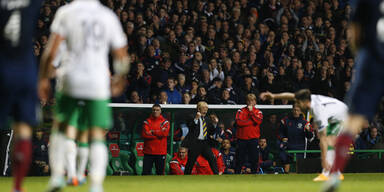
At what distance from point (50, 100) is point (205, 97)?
4.16 meters

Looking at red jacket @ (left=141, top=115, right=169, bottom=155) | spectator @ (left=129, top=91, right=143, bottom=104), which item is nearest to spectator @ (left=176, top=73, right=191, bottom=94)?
spectator @ (left=129, top=91, right=143, bottom=104)

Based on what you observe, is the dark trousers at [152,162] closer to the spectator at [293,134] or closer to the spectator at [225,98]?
the spectator at [225,98]

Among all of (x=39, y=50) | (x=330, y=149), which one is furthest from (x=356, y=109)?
(x=39, y=50)

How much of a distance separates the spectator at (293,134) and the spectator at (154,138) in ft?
10.5

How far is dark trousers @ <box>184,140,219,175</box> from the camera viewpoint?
56.5ft

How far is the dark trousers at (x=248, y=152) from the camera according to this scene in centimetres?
1784

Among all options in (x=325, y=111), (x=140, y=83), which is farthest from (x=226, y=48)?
(x=325, y=111)

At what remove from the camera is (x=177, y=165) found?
1738 cm

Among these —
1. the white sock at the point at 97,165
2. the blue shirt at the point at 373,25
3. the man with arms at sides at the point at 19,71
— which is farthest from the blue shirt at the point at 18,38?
the blue shirt at the point at 373,25

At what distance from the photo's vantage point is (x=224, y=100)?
62.4 feet

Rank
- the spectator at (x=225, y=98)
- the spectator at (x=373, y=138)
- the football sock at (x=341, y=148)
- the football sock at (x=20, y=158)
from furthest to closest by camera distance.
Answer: the spectator at (x=373, y=138) → the spectator at (x=225, y=98) → the football sock at (x=341, y=148) → the football sock at (x=20, y=158)

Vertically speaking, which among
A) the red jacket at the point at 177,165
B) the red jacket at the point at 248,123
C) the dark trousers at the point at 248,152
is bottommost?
the red jacket at the point at 177,165

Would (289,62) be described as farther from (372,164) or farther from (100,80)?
(100,80)

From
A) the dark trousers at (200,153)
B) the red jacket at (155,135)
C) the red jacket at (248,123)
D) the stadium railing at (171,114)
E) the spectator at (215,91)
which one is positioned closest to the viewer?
the red jacket at (155,135)
